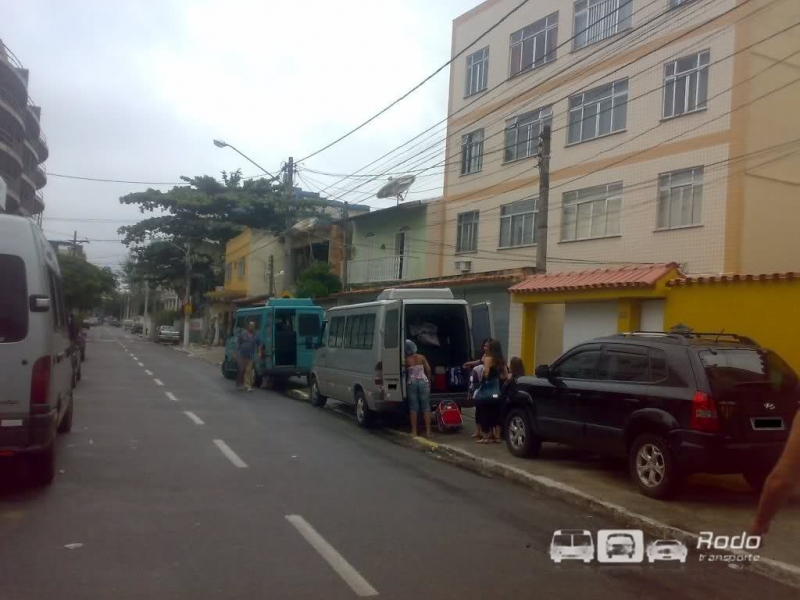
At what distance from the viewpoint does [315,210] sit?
160 ft

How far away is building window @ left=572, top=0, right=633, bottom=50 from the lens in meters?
22.2

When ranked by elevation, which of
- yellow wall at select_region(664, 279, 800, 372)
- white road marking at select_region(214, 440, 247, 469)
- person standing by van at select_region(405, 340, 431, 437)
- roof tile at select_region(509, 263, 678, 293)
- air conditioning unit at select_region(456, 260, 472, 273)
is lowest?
white road marking at select_region(214, 440, 247, 469)

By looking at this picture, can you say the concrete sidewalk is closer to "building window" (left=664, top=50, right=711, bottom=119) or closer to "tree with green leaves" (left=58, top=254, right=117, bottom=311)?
"building window" (left=664, top=50, right=711, bottom=119)

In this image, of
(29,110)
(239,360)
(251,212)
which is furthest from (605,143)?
(29,110)

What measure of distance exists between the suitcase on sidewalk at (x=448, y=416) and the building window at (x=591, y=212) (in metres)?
9.71

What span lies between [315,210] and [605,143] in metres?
28.8

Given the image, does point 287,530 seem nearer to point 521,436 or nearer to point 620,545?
point 620,545

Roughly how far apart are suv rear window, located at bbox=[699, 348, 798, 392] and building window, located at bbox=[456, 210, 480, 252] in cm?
1862

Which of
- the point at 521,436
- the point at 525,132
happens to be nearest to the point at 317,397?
the point at 521,436

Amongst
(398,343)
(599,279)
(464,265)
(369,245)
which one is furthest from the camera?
(369,245)

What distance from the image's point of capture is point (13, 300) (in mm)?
7645

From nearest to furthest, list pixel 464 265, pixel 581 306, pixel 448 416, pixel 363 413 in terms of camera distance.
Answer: pixel 448 416 < pixel 363 413 < pixel 581 306 < pixel 464 265

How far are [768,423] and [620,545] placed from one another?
2389 mm

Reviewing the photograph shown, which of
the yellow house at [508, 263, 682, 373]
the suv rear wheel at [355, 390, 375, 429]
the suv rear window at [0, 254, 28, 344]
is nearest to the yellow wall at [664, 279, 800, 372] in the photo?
the yellow house at [508, 263, 682, 373]
